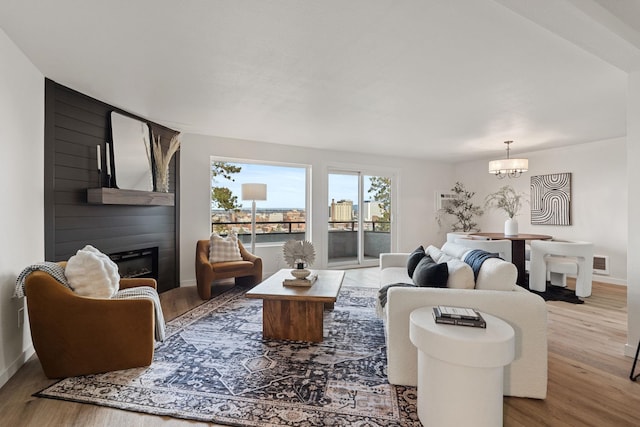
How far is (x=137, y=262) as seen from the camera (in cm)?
420

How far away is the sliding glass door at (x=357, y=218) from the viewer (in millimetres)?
6379

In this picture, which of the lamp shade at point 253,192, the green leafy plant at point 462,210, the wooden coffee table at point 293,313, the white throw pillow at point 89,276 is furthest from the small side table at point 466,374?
the green leafy plant at point 462,210

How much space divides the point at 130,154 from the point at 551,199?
6.93m

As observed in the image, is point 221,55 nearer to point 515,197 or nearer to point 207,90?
point 207,90

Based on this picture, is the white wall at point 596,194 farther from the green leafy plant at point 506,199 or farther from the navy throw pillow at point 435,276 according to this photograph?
the navy throw pillow at point 435,276

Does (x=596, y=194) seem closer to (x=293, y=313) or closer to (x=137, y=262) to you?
(x=293, y=313)

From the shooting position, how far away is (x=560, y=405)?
6.32 feet

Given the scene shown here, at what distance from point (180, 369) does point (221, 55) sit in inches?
93.0

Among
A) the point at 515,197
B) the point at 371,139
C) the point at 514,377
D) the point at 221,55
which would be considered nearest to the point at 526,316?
the point at 514,377

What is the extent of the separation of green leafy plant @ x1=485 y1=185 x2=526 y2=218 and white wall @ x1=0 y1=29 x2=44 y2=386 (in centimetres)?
684

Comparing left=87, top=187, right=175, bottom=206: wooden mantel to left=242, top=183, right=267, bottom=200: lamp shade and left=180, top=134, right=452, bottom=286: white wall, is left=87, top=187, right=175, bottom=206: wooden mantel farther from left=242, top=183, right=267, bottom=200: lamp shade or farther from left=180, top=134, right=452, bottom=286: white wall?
left=242, top=183, right=267, bottom=200: lamp shade

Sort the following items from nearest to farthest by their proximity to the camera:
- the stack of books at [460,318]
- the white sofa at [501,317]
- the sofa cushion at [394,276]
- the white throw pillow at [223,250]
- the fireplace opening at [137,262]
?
the stack of books at [460,318] < the white sofa at [501,317] < the sofa cushion at [394,276] < the fireplace opening at [137,262] < the white throw pillow at [223,250]

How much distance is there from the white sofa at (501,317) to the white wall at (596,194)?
175 inches

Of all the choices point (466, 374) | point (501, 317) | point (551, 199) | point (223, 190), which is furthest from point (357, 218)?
point (466, 374)
